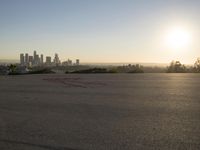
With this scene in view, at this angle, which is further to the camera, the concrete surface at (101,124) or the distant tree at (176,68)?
the distant tree at (176,68)

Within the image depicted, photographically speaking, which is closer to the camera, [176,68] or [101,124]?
[101,124]

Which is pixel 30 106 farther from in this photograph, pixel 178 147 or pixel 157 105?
pixel 178 147

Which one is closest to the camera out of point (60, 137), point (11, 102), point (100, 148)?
point (100, 148)

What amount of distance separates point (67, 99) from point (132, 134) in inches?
228

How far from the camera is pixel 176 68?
36156 millimetres

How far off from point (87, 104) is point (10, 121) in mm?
3177

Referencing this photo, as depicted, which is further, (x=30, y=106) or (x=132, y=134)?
(x=30, y=106)

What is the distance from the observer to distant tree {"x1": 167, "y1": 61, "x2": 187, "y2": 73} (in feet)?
116

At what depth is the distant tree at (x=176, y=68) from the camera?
35219mm

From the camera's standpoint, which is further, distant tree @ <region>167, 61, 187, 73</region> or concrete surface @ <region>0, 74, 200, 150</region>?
distant tree @ <region>167, 61, 187, 73</region>

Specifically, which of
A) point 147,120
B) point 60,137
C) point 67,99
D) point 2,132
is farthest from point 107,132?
point 67,99

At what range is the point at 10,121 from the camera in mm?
8266

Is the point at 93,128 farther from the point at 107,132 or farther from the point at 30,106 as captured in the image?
the point at 30,106

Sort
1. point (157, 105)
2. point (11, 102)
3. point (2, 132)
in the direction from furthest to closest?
point (11, 102)
point (157, 105)
point (2, 132)
